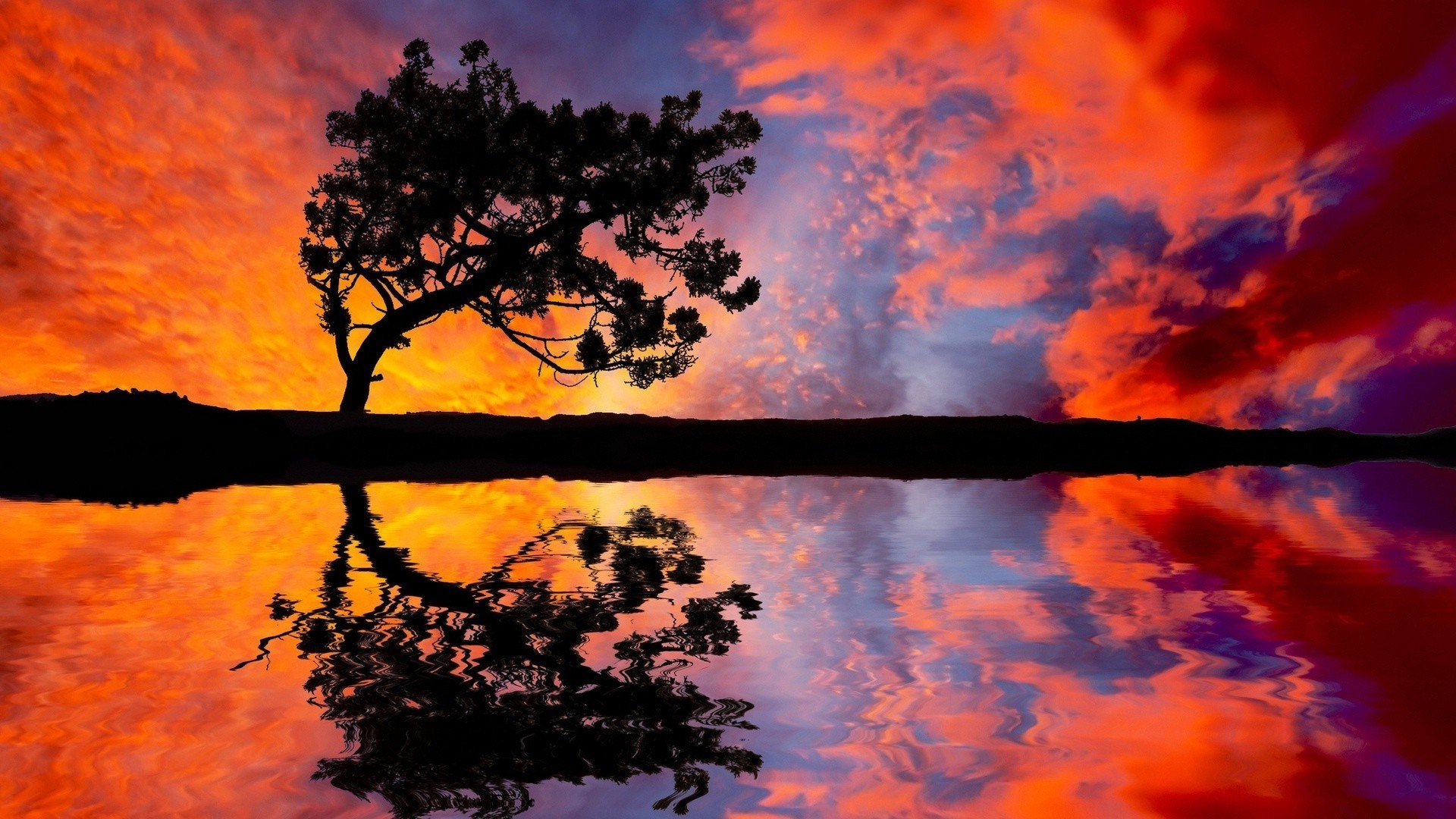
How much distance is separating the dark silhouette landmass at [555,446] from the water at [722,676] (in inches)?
219

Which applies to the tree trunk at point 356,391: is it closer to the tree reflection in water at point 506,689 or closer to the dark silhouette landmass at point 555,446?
the dark silhouette landmass at point 555,446

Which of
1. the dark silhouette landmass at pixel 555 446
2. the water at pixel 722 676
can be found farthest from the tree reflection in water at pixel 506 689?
the dark silhouette landmass at pixel 555 446

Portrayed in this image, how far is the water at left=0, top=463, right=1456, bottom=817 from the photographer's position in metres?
1.50

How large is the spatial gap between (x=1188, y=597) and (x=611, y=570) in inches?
85.0

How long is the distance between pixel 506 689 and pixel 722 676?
51cm

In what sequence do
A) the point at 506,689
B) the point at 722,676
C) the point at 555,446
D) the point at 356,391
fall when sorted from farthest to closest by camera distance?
the point at 356,391
the point at 555,446
the point at 722,676
the point at 506,689

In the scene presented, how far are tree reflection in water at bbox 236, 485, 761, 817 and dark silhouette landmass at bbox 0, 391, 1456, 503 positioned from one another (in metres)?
6.11

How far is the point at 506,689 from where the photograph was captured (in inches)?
77.8

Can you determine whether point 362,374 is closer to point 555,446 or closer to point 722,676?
point 555,446

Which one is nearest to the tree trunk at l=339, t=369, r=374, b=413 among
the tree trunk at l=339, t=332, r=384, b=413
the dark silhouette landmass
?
the tree trunk at l=339, t=332, r=384, b=413

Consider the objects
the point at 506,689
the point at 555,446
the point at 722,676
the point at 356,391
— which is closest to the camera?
the point at 506,689

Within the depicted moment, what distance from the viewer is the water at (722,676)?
1.50 metres

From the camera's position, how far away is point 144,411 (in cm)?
1057

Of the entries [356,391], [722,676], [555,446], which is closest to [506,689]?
[722,676]
